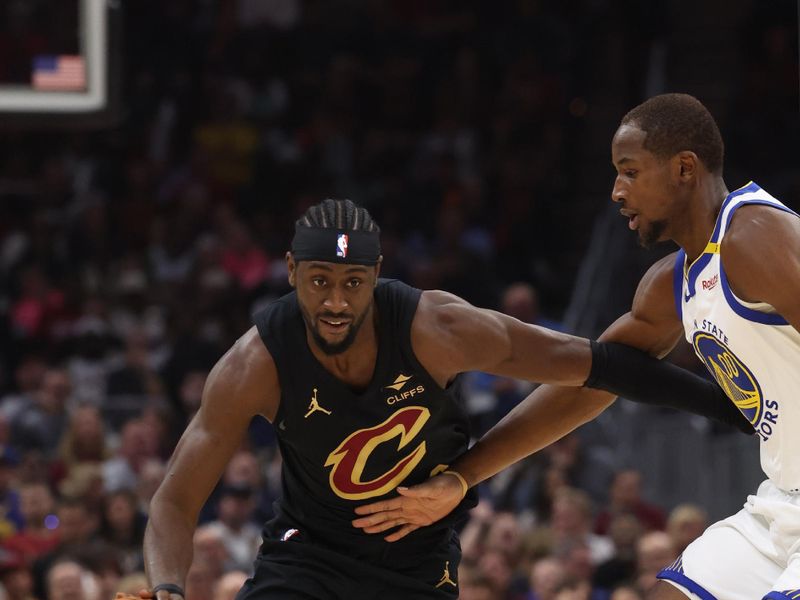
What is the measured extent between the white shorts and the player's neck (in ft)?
2.65

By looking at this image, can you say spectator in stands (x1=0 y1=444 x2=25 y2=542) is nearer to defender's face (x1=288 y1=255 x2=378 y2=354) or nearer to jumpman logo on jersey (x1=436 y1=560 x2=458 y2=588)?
jumpman logo on jersey (x1=436 y1=560 x2=458 y2=588)

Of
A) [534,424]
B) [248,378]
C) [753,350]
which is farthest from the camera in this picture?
[534,424]

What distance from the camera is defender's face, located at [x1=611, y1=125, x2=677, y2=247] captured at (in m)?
Result: 4.70

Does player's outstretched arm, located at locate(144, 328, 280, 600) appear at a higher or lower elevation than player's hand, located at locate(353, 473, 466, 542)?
higher

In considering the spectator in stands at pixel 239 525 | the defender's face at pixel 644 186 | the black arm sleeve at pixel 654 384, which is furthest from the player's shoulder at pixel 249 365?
the spectator in stands at pixel 239 525

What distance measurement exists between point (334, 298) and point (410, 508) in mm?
780

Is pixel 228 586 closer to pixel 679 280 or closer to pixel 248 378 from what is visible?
pixel 248 378

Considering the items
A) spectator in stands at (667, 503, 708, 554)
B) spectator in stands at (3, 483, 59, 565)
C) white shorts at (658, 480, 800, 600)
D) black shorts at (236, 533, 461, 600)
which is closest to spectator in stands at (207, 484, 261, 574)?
spectator in stands at (3, 483, 59, 565)

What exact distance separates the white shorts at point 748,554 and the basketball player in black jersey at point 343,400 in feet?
2.49

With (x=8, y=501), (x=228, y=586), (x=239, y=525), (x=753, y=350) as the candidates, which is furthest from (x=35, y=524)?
(x=753, y=350)

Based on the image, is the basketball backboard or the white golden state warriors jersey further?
the basketball backboard

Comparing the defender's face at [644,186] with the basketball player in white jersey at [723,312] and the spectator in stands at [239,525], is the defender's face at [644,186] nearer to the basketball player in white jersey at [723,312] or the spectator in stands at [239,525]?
the basketball player in white jersey at [723,312]

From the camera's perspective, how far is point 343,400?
16.2 feet

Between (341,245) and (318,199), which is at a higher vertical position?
(341,245)
